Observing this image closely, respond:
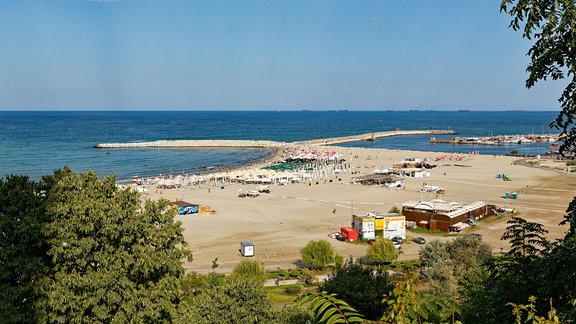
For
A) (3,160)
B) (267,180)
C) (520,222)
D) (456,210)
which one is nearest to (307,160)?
(267,180)

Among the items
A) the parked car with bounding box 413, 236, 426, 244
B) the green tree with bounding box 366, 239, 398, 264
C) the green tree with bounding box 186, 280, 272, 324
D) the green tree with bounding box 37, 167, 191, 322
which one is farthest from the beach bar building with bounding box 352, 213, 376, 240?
the green tree with bounding box 186, 280, 272, 324

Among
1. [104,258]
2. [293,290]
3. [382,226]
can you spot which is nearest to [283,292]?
[293,290]

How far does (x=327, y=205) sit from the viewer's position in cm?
4909

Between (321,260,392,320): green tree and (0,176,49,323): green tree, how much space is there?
32.7ft

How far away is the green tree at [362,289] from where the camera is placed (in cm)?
1803

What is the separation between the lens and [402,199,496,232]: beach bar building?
39344mm

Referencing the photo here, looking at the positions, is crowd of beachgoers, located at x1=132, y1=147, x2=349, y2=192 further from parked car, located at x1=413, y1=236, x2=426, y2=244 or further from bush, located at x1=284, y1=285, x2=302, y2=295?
bush, located at x1=284, y1=285, x2=302, y2=295

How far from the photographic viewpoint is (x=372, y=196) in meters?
53.8

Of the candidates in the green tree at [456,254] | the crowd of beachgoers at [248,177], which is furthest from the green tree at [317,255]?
the crowd of beachgoers at [248,177]

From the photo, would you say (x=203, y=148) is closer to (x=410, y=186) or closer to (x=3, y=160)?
(x=3, y=160)

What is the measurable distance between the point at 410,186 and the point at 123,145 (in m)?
78.6

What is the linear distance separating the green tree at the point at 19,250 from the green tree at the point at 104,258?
0.31 meters

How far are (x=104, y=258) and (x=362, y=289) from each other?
10136 mm

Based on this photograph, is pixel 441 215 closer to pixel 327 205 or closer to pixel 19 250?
pixel 327 205
